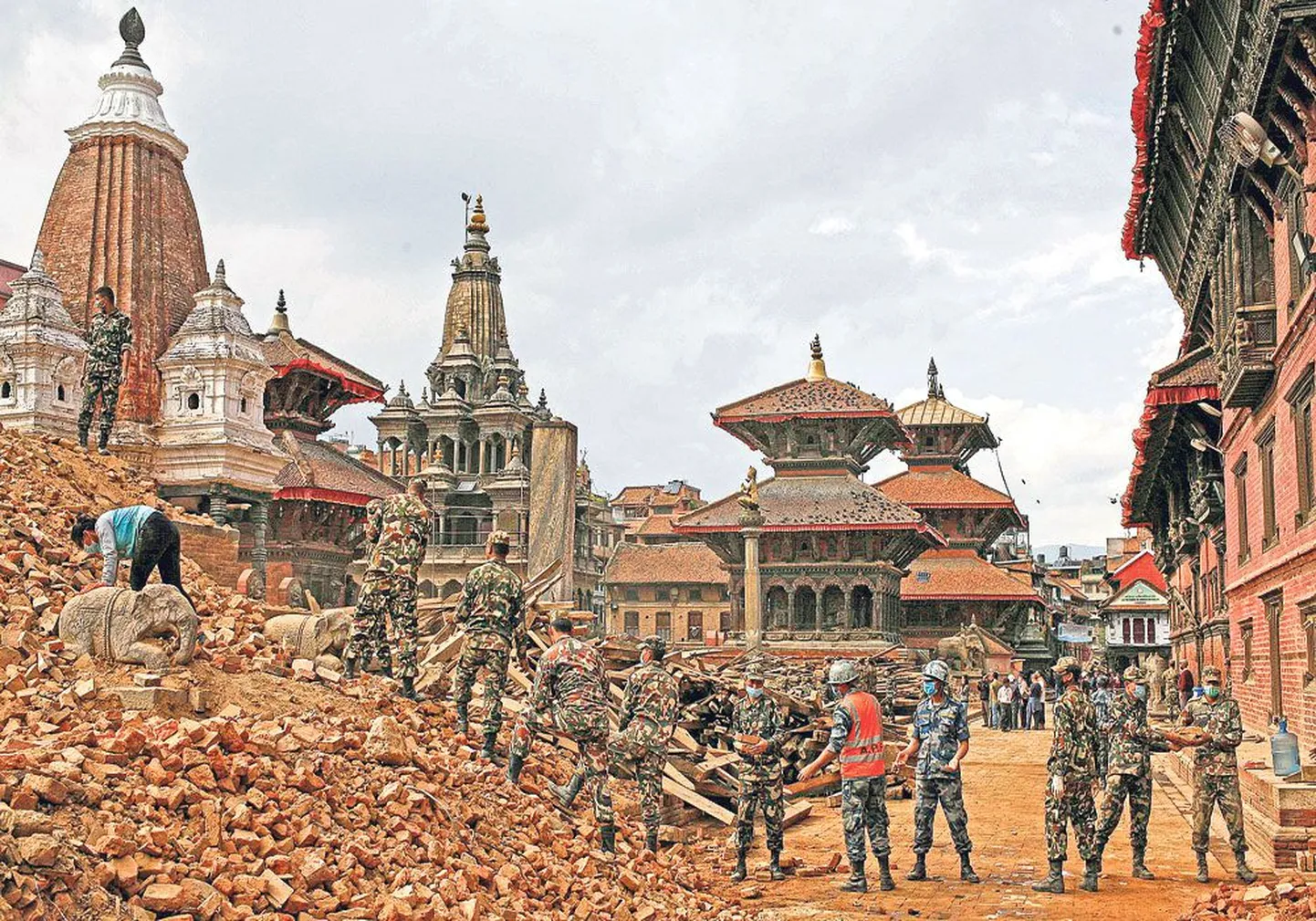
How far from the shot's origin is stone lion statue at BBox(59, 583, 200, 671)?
10828mm

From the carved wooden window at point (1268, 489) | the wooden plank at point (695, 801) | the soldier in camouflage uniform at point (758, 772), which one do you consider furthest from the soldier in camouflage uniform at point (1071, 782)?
the carved wooden window at point (1268, 489)

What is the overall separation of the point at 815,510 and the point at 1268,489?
2450cm

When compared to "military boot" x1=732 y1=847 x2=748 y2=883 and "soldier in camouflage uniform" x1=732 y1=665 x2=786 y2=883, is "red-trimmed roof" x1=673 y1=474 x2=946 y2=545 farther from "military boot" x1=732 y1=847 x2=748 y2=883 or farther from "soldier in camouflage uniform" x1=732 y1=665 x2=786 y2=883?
"military boot" x1=732 y1=847 x2=748 y2=883

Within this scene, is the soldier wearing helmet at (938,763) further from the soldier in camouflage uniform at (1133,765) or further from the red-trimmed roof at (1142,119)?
the red-trimmed roof at (1142,119)

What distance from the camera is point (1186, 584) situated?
108 ft

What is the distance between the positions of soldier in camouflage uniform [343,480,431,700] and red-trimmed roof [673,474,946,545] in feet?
92.8

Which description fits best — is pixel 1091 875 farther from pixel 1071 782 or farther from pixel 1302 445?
pixel 1302 445

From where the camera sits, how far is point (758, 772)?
12.2 metres

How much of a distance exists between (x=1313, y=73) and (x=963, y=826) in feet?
26.7

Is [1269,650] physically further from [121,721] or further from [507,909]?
[121,721]

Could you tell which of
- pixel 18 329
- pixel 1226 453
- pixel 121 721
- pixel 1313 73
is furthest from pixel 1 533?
pixel 1226 453

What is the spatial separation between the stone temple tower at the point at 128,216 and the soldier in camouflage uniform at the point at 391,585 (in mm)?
11879

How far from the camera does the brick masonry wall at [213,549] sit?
1831 centimetres

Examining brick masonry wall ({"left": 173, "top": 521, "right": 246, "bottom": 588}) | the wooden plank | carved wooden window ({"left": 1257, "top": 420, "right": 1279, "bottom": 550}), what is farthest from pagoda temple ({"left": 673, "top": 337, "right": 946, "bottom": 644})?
the wooden plank
